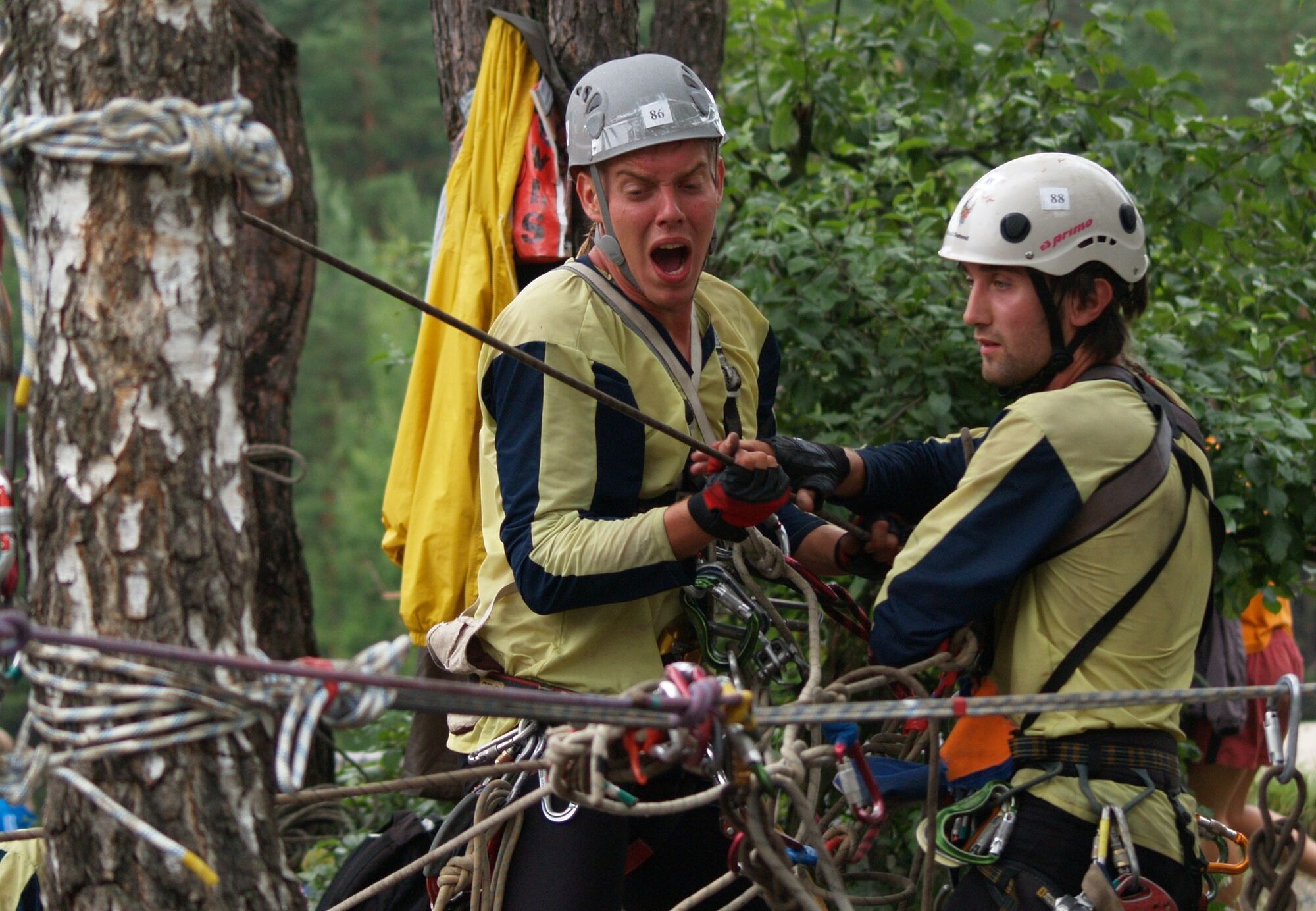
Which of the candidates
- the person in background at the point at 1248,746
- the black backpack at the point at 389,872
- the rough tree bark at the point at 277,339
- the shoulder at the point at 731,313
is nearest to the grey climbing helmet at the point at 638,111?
the shoulder at the point at 731,313

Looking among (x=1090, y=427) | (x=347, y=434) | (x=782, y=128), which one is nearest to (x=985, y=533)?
(x=1090, y=427)

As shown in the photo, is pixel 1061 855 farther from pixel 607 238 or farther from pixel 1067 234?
pixel 607 238

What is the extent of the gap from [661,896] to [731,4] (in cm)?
384

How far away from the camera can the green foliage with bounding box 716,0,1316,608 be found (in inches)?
160

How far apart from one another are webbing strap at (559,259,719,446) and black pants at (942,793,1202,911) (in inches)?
33.8

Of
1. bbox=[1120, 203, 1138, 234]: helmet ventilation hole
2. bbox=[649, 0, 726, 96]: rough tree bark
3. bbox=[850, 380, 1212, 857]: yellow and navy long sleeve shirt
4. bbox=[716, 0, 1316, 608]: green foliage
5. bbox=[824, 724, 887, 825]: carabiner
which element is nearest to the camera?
bbox=[824, 724, 887, 825]: carabiner

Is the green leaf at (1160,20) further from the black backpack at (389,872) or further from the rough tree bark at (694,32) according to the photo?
the black backpack at (389,872)

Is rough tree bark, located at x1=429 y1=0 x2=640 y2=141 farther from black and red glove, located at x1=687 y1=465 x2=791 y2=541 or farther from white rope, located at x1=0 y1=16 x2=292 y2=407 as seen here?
white rope, located at x1=0 y1=16 x2=292 y2=407

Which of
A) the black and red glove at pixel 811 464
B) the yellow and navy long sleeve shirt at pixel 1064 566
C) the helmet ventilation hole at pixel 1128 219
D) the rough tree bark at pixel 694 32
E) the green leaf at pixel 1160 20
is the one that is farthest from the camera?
the green leaf at pixel 1160 20

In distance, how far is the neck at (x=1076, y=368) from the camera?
259 cm

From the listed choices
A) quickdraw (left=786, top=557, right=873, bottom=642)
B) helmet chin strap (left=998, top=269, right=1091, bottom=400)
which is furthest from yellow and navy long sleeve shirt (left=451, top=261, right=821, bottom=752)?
helmet chin strap (left=998, top=269, right=1091, bottom=400)

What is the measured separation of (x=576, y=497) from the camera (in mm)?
2451

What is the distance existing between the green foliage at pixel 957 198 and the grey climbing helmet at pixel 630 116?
4.98 feet

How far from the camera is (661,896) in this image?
2.85 metres
